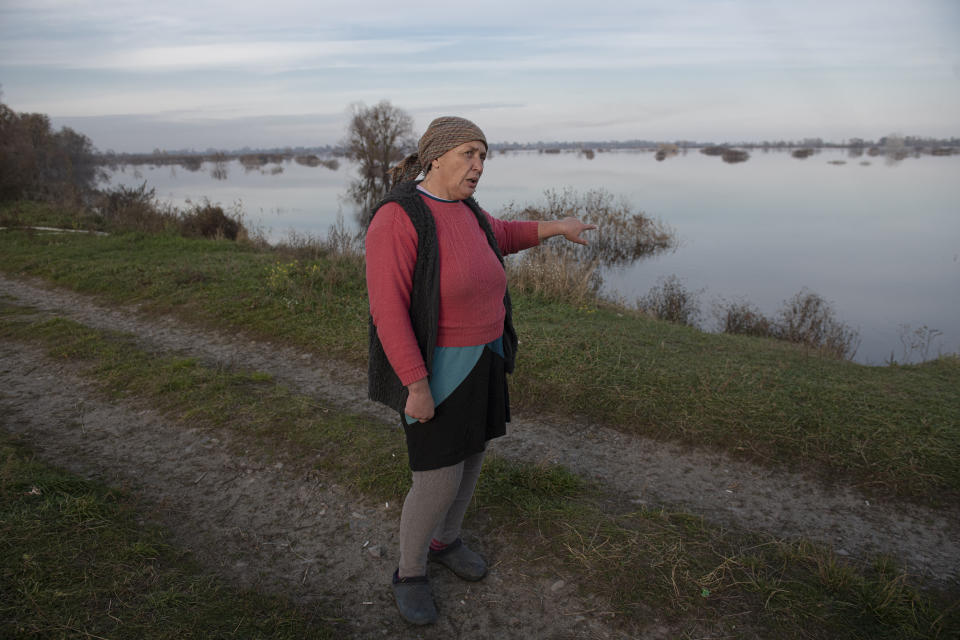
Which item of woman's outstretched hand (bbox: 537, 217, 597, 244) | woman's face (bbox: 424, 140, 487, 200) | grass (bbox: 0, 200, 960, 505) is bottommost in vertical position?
grass (bbox: 0, 200, 960, 505)

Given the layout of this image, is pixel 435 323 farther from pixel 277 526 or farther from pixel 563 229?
pixel 277 526

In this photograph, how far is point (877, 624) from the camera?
231cm

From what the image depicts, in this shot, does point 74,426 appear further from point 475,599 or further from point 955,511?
point 955,511

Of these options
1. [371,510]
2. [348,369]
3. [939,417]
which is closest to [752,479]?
[939,417]

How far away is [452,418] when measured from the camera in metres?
2.12

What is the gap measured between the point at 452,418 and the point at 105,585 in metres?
1.61

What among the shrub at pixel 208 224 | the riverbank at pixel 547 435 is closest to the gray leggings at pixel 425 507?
the riverbank at pixel 547 435

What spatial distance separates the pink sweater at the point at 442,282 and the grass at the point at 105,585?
4.13 feet

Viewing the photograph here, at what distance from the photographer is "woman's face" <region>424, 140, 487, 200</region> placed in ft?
6.63

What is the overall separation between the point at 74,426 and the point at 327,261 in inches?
184

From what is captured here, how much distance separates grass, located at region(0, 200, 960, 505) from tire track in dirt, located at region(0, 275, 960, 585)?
0.17 meters

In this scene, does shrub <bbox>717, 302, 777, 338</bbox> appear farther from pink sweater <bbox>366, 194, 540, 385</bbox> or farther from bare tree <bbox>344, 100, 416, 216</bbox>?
bare tree <bbox>344, 100, 416, 216</bbox>

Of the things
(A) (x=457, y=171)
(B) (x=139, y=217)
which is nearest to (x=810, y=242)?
(B) (x=139, y=217)

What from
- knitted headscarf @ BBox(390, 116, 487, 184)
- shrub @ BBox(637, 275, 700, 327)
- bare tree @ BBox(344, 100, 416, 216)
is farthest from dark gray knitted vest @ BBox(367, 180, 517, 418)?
bare tree @ BBox(344, 100, 416, 216)
